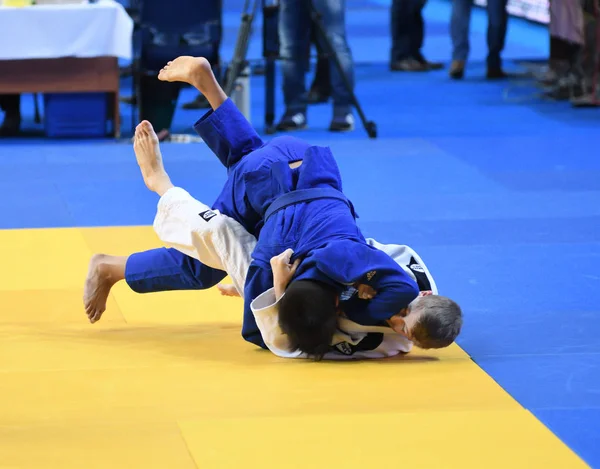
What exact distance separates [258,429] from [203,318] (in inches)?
51.7

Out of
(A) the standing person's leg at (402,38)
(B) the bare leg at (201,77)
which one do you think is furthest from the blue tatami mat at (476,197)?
(B) the bare leg at (201,77)

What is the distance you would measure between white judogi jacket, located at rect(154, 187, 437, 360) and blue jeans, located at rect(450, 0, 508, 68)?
25.4 ft

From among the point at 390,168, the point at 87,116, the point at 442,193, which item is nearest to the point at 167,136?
the point at 87,116

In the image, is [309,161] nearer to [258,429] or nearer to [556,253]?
[258,429]

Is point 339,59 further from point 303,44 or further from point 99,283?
point 99,283

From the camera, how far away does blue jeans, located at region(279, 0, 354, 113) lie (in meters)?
9.02

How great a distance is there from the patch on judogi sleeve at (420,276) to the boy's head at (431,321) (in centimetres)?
31

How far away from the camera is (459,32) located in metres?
12.0

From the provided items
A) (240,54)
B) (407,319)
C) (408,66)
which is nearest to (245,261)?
(407,319)

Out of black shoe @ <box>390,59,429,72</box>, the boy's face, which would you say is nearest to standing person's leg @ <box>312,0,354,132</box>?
black shoe @ <box>390,59,429,72</box>

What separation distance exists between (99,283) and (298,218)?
90 cm

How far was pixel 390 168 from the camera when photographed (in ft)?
26.6

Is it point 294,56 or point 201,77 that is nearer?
point 201,77

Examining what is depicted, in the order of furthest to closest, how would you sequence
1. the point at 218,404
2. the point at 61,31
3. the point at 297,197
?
1. the point at 61,31
2. the point at 297,197
3. the point at 218,404
